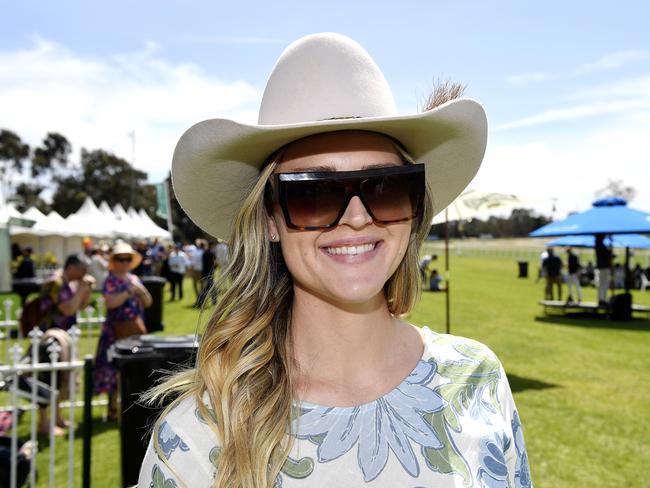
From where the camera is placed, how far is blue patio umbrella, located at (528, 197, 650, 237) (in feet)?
43.8

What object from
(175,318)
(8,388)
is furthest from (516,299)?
(8,388)

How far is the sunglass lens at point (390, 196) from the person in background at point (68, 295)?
5.99 metres

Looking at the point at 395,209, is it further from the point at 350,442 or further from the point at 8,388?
the point at 8,388

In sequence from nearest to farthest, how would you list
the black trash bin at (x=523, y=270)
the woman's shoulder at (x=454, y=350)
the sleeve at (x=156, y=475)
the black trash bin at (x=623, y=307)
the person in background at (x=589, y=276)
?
the sleeve at (x=156, y=475) < the woman's shoulder at (x=454, y=350) < the black trash bin at (x=623, y=307) < the person in background at (x=589, y=276) < the black trash bin at (x=523, y=270)

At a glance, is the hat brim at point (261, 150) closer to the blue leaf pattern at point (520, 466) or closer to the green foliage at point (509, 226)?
the blue leaf pattern at point (520, 466)

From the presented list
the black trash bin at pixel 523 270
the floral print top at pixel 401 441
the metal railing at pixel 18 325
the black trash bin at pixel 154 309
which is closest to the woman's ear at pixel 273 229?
the floral print top at pixel 401 441

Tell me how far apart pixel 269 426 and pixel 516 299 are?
1950 centimetres

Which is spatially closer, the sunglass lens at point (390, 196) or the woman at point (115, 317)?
the sunglass lens at point (390, 196)

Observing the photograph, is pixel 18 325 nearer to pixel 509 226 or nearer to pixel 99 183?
pixel 99 183

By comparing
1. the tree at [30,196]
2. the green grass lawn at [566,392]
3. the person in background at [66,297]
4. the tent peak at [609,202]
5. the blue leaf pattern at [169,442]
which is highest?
the tree at [30,196]

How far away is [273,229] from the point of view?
1700 mm

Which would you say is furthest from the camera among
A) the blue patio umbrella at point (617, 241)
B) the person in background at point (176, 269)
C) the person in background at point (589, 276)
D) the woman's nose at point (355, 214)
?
the person in background at point (589, 276)

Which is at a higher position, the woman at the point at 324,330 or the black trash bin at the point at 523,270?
the woman at the point at 324,330

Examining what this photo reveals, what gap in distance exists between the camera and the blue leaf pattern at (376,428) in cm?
143
